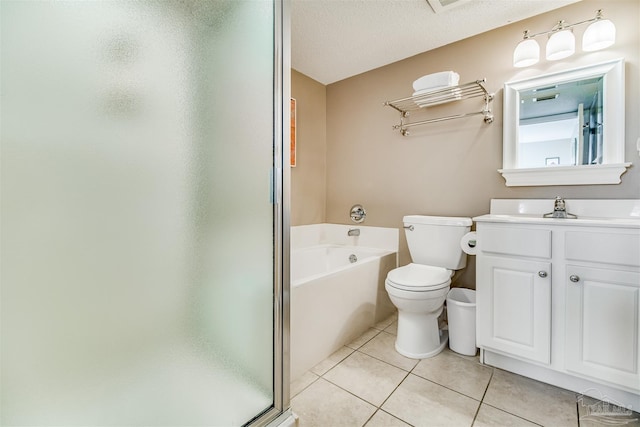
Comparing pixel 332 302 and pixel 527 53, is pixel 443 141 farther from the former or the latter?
pixel 332 302

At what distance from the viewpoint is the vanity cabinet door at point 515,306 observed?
1.43m

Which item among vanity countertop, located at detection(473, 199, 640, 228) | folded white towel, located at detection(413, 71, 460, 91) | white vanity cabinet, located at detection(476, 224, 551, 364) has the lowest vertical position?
white vanity cabinet, located at detection(476, 224, 551, 364)

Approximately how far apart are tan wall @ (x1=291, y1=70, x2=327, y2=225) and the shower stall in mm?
1661


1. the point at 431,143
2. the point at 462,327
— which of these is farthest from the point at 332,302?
the point at 431,143

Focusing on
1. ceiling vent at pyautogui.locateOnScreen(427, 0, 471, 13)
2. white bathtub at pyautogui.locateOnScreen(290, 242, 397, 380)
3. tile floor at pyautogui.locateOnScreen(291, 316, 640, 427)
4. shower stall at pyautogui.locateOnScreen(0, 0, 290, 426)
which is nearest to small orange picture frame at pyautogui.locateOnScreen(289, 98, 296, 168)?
white bathtub at pyautogui.locateOnScreen(290, 242, 397, 380)

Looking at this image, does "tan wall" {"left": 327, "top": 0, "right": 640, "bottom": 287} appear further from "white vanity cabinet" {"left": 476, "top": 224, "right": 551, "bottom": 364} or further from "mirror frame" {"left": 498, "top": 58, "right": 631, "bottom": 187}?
"white vanity cabinet" {"left": 476, "top": 224, "right": 551, "bottom": 364}

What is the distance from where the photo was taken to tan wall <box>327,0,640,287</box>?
1.64m

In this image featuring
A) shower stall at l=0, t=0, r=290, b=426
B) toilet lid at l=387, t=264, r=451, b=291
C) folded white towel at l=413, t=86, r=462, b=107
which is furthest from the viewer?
folded white towel at l=413, t=86, r=462, b=107

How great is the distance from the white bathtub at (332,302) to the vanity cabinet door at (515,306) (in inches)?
29.4

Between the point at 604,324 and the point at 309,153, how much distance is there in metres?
2.34

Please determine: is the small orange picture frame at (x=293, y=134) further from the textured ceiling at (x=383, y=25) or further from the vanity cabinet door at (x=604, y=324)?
the vanity cabinet door at (x=604, y=324)

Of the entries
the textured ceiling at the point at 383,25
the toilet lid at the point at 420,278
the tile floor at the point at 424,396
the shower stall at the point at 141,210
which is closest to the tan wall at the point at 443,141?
the textured ceiling at the point at 383,25

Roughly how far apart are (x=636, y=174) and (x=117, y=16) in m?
2.41

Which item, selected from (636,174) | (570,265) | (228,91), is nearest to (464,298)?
(570,265)
